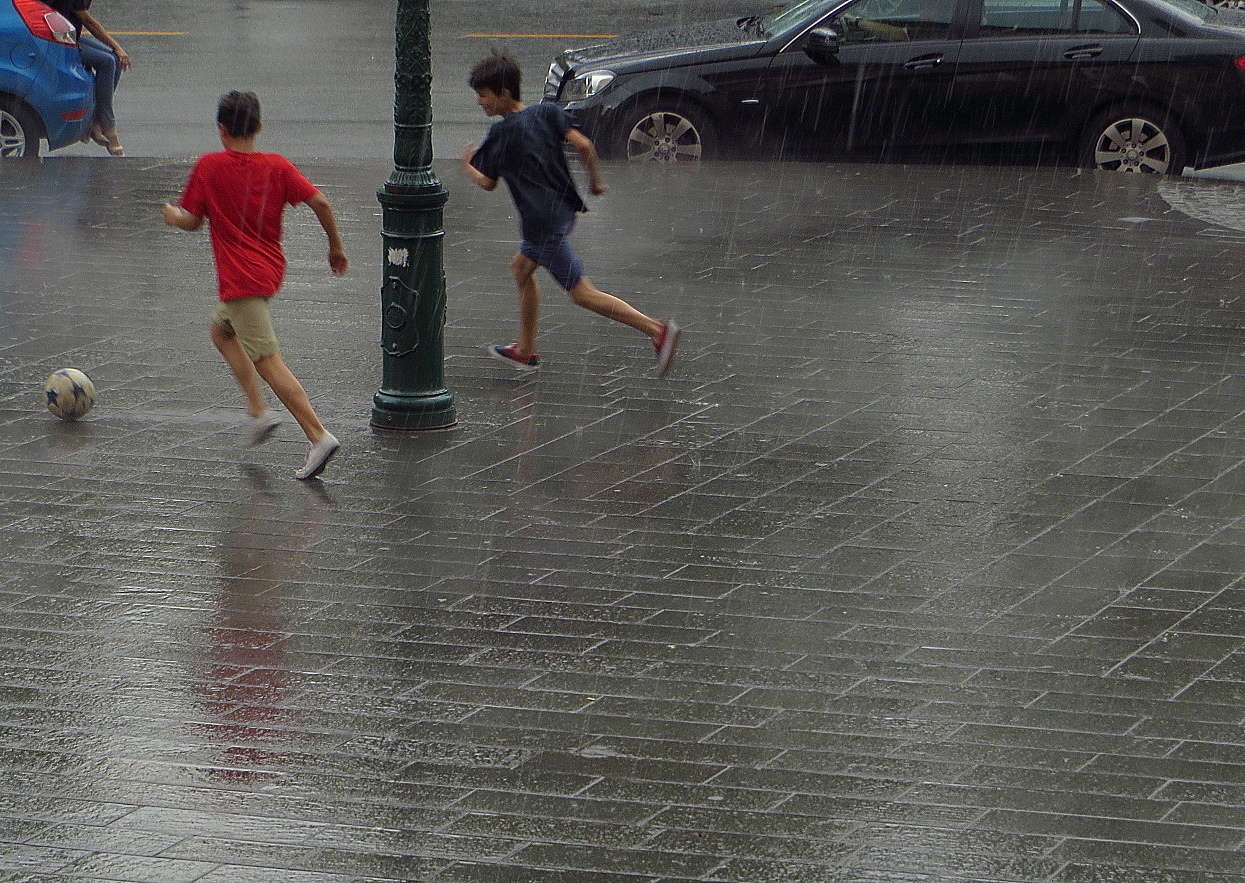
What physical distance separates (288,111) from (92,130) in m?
2.48

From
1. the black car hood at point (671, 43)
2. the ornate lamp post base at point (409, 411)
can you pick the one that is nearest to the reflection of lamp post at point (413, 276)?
the ornate lamp post base at point (409, 411)

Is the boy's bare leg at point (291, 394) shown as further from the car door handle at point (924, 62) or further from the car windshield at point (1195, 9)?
the car windshield at point (1195, 9)

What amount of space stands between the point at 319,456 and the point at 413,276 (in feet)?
3.57

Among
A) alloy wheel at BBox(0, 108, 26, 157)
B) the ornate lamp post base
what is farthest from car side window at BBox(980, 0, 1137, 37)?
alloy wheel at BBox(0, 108, 26, 157)

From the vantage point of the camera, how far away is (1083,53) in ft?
42.3

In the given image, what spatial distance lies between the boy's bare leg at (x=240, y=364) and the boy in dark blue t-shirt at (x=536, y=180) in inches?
53.9

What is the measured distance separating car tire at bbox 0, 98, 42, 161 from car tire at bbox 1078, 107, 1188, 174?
28.2 ft

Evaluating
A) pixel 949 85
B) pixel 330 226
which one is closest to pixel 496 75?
pixel 330 226

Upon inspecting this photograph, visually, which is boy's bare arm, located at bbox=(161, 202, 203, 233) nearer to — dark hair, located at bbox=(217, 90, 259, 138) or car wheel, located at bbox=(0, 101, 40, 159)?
dark hair, located at bbox=(217, 90, 259, 138)

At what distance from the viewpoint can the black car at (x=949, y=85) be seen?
12867 mm

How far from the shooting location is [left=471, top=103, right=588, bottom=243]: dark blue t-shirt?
25.0 feet

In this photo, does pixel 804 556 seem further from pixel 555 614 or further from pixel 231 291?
pixel 231 291

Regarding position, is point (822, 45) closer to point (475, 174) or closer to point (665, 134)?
point (665, 134)

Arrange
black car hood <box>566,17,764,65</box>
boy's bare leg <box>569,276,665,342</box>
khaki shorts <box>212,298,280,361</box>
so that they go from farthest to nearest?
black car hood <box>566,17,764,65</box>
boy's bare leg <box>569,276,665,342</box>
khaki shorts <box>212,298,280,361</box>
